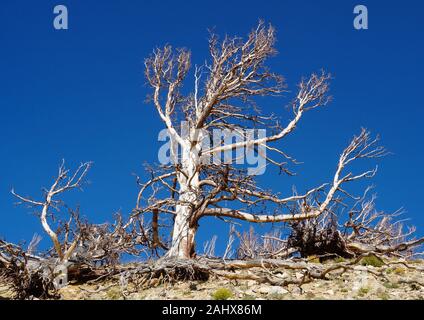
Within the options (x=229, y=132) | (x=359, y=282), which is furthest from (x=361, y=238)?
(x=359, y=282)

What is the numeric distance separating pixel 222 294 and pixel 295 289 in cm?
139

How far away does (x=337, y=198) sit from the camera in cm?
1386

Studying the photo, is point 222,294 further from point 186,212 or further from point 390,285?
point 186,212

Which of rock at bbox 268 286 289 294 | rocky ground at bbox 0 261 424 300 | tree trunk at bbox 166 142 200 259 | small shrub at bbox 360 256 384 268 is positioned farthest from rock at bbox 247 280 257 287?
small shrub at bbox 360 256 384 268

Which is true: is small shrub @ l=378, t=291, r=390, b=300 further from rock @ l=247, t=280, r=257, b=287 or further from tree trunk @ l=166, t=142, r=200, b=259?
tree trunk @ l=166, t=142, r=200, b=259

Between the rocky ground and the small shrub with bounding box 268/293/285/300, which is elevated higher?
the rocky ground

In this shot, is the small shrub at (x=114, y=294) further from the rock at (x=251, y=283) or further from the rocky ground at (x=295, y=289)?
the rock at (x=251, y=283)

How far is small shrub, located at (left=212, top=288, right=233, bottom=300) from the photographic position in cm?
943

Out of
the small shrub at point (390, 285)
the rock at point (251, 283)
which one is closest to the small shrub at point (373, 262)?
the small shrub at point (390, 285)

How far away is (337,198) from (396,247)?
1.90m

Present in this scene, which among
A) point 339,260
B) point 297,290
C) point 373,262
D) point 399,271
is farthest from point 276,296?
point 339,260

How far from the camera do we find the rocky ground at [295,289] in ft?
30.2

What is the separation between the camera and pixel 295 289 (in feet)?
32.1
